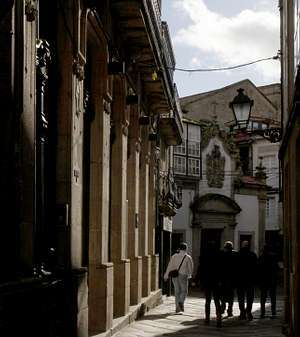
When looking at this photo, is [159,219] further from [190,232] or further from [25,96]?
[25,96]

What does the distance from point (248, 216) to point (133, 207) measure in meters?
25.8

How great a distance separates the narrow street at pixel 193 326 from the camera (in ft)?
46.2

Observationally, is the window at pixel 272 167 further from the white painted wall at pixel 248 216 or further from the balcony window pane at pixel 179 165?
the balcony window pane at pixel 179 165

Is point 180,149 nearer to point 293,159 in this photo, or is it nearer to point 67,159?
point 293,159

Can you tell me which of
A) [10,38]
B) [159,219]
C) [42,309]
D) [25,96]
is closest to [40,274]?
[42,309]

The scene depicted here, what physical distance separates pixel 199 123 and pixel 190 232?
5.80 metres

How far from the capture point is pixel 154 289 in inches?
873

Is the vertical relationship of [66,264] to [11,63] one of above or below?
below

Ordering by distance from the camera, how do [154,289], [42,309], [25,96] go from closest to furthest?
[42,309] < [25,96] < [154,289]

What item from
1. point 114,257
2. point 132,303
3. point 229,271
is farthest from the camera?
point 132,303

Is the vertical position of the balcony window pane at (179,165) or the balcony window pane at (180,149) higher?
the balcony window pane at (180,149)

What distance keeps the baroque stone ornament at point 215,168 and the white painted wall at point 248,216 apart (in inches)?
62.5

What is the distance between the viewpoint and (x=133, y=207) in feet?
58.0

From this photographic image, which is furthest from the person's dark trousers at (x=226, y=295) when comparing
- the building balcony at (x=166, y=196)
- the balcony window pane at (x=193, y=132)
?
the balcony window pane at (x=193, y=132)
